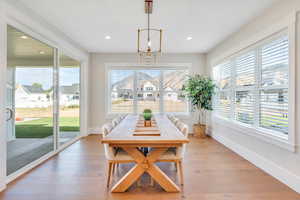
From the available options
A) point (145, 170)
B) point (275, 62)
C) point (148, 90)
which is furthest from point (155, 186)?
point (148, 90)

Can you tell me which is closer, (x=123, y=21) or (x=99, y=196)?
(x=99, y=196)

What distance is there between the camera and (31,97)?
306 centimetres

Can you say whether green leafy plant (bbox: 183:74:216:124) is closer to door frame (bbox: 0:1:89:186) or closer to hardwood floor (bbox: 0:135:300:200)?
hardwood floor (bbox: 0:135:300:200)

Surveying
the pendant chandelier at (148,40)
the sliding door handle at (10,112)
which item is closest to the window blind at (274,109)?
the pendant chandelier at (148,40)

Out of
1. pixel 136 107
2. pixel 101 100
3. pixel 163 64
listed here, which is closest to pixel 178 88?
pixel 163 64

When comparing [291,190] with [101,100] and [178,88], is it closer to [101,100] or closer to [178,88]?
[178,88]

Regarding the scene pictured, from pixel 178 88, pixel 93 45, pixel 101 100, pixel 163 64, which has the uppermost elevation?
pixel 93 45

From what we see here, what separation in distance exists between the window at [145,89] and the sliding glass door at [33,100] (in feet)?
5.40

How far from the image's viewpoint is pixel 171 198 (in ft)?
6.72

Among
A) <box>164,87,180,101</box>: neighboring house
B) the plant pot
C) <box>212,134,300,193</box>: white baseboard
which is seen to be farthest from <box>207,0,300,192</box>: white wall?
<box>164,87,180,101</box>: neighboring house

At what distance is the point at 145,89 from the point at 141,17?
2871mm

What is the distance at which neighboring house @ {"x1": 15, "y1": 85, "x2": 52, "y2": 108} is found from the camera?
2.77m

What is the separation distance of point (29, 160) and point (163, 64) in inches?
163

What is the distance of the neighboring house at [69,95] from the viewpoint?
13.4 ft
